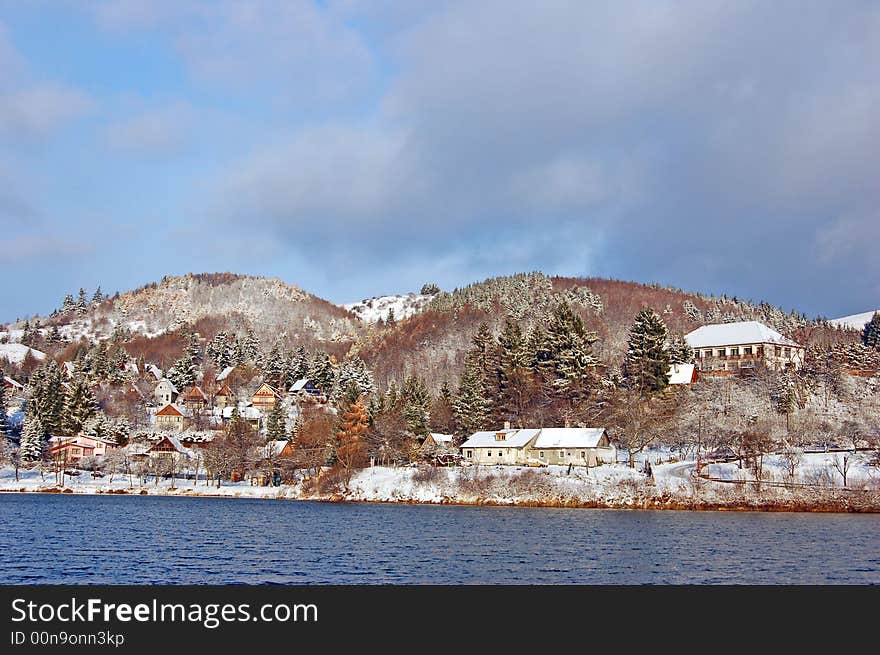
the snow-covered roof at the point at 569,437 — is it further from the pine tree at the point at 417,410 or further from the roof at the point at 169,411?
the roof at the point at 169,411

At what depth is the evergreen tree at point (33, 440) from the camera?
11281 cm

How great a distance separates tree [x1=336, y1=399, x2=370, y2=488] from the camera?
94.6 m

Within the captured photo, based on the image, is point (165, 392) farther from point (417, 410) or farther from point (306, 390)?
point (417, 410)

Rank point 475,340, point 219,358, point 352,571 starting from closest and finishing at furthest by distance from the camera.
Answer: point 352,571
point 475,340
point 219,358

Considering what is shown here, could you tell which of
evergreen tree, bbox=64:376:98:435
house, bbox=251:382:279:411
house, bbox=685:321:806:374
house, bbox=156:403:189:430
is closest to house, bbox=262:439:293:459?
evergreen tree, bbox=64:376:98:435

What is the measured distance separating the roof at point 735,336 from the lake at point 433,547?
222 feet

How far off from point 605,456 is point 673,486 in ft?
55.6

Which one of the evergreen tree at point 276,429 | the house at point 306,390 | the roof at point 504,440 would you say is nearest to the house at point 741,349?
the roof at point 504,440

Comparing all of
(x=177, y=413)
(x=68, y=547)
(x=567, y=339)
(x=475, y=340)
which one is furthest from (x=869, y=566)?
(x=177, y=413)

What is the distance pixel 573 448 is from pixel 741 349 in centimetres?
5242

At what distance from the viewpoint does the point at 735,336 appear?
437ft
